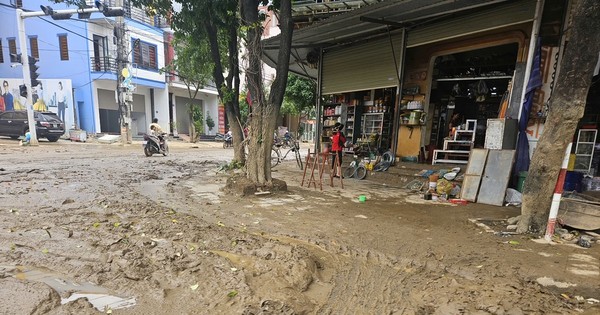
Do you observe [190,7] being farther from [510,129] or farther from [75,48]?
[75,48]

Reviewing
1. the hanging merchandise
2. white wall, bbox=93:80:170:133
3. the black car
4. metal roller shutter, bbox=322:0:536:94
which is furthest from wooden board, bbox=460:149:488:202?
white wall, bbox=93:80:170:133

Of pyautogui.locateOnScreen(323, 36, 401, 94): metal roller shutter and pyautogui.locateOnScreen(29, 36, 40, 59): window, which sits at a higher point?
pyautogui.locateOnScreen(29, 36, 40, 59): window

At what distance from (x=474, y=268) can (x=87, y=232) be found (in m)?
4.85

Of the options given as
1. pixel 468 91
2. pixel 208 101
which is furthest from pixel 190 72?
pixel 468 91

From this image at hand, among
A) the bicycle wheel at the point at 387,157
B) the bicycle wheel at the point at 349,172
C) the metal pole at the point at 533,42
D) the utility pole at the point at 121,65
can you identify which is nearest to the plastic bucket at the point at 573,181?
the metal pole at the point at 533,42

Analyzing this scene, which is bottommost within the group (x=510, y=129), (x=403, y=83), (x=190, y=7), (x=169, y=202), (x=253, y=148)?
(x=169, y=202)

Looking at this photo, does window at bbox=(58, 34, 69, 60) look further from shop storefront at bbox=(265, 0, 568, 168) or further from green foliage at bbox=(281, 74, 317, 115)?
shop storefront at bbox=(265, 0, 568, 168)

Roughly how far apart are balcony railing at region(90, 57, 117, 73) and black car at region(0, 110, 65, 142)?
4974 millimetres

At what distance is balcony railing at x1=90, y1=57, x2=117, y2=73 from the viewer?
20891mm

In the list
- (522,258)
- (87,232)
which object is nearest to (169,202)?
(87,232)

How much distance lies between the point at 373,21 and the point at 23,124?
64.9 feet

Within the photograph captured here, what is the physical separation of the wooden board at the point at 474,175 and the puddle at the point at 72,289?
6.19 metres

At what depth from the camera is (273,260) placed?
3.41 meters

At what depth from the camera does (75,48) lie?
68.1 ft
